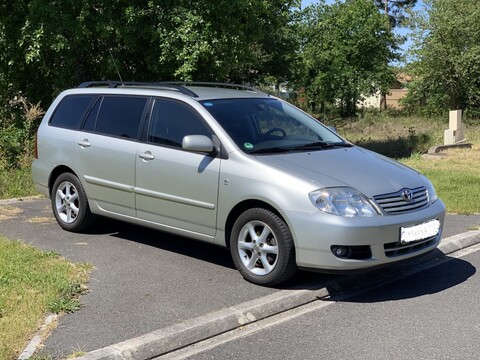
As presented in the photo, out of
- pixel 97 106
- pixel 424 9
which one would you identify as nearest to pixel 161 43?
pixel 97 106

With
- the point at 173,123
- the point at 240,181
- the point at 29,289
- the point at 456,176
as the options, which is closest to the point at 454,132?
the point at 456,176

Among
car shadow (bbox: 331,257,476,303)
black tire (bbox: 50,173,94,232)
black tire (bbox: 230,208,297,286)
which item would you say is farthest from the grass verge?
black tire (bbox: 50,173,94,232)

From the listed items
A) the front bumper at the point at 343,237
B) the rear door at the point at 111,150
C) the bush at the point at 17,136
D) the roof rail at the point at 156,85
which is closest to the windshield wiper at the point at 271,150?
the front bumper at the point at 343,237

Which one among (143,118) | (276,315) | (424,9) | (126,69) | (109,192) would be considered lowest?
(276,315)

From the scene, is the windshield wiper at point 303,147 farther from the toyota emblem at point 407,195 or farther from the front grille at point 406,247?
the front grille at point 406,247

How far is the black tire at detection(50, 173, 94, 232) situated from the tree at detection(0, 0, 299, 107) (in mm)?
5924

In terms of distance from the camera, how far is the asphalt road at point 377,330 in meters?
4.04

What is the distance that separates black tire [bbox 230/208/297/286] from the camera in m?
5.02

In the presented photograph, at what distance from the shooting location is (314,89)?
33.6 metres

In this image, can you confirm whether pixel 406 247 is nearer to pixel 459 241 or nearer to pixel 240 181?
pixel 240 181

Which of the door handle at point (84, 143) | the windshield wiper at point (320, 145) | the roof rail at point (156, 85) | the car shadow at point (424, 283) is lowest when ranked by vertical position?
the car shadow at point (424, 283)

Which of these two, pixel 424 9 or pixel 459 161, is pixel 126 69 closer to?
pixel 459 161

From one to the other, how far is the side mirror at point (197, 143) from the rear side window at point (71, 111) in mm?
2148

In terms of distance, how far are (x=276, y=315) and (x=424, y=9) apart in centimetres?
3152
